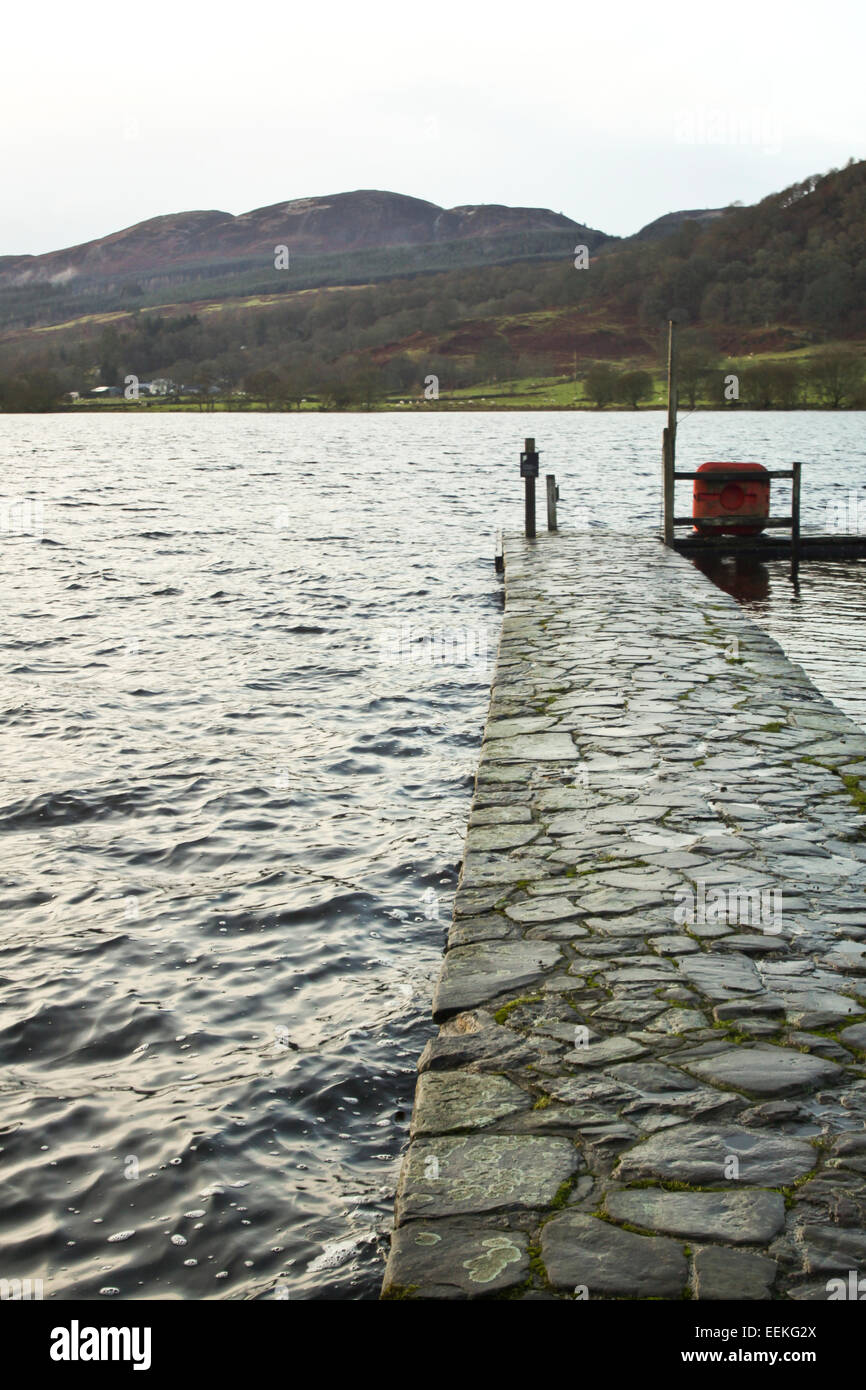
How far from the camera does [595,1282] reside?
9.89ft

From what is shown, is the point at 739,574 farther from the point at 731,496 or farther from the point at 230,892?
the point at 230,892

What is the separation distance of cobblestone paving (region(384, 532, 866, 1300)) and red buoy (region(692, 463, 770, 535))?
13.6 meters

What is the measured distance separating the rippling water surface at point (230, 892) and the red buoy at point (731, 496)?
4.52 feet

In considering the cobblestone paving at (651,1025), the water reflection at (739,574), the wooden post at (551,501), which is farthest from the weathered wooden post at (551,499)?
the cobblestone paving at (651,1025)

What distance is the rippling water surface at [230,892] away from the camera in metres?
4.43

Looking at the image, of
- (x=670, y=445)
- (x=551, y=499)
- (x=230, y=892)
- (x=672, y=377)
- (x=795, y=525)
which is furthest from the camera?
(x=551, y=499)

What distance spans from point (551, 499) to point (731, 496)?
10.8 ft

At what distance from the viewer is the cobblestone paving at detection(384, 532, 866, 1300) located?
317cm

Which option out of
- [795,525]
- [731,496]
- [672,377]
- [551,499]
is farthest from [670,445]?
[551,499]

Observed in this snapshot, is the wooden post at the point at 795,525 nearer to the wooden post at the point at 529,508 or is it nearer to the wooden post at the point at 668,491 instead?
the wooden post at the point at 668,491

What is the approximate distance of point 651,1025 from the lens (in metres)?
4.30

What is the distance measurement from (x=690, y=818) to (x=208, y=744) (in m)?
5.59
